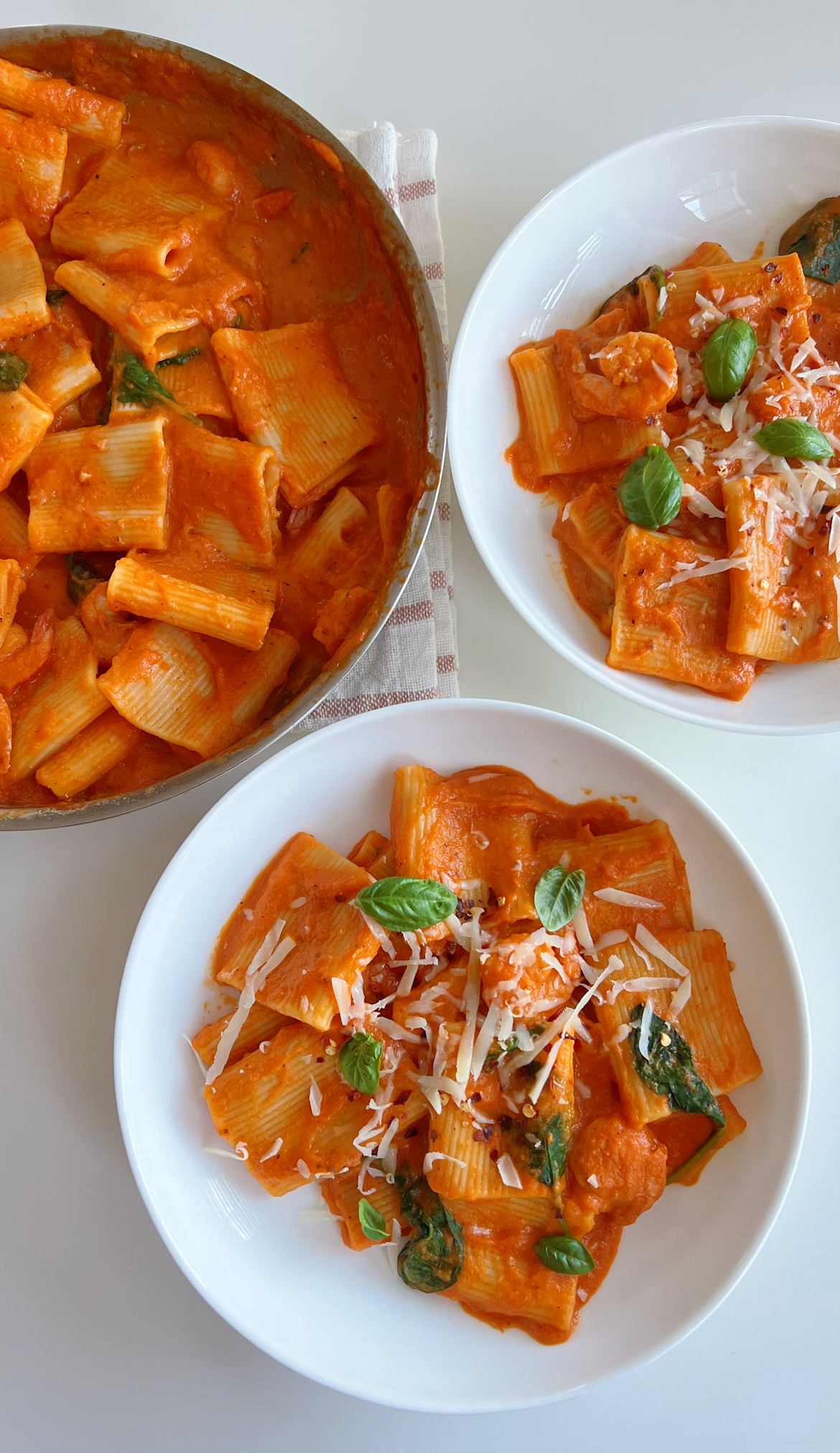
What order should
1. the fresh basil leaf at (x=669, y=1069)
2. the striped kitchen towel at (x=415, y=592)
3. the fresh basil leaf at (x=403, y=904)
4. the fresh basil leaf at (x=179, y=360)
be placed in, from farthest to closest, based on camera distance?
1. the striped kitchen towel at (x=415, y=592)
2. the fresh basil leaf at (x=179, y=360)
3. the fresh basil leaf at (x=669, y=1069)
4. the fresh basil leaf at (x=403, y=904)

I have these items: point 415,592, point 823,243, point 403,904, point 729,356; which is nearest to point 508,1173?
point 403,904

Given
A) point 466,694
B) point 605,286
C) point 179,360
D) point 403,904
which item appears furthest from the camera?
point 466,694

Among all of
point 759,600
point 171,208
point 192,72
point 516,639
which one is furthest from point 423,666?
point 192,72

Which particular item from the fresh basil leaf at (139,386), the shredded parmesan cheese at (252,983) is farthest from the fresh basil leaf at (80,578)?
the shredded parmesan cheese at (252,983)

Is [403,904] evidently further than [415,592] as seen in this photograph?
No

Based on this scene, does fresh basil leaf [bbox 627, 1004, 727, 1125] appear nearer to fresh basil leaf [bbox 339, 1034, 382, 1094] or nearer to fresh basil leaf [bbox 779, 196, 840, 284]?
fresh basil leaf [bbox 339, 1034, 382, 1094]

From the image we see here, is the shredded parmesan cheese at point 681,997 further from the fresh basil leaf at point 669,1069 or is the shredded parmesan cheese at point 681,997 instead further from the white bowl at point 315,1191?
the white bowl at point 315,1191

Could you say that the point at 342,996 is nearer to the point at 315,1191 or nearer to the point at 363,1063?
the point at 363,1063
